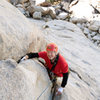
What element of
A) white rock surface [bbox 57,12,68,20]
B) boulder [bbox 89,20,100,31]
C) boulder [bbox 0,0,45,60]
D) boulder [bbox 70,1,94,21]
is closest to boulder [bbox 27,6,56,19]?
white rock surface [bbox 57,12,68,20]

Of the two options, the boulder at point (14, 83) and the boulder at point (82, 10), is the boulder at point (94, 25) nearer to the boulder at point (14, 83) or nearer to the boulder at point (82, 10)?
the boulder at point (82, 10)

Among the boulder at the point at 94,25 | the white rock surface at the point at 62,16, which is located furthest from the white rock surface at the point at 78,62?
the white rock surface at the point at 62,16

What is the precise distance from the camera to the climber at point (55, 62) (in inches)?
117

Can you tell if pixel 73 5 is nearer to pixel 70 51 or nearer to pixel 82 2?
pixel 82 2

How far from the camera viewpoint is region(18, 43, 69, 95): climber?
2967mm

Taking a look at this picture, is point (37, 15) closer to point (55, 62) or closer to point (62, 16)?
point (62, 16)

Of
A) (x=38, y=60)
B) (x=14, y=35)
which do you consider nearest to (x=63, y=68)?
(x=38, y=60)

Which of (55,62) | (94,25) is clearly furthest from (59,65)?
(94,25)

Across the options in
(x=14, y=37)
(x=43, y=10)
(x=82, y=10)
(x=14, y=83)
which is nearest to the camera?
(x=14, y=83)

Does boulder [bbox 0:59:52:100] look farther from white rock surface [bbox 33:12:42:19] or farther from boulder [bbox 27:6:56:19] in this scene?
boulder [bbox 27:6:56:19]

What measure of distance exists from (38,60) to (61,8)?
1243 cm

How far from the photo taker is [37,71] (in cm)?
303

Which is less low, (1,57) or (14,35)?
(14,35)

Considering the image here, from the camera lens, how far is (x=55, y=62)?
Answer: 3115mm
